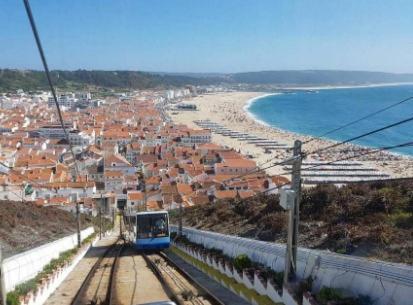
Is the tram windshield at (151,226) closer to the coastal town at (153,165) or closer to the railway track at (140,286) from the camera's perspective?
the railway track at (140,286)

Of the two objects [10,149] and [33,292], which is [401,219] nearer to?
[33,292]

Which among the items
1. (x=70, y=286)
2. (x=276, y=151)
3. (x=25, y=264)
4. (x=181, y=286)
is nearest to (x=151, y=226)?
(x=70, y=286)

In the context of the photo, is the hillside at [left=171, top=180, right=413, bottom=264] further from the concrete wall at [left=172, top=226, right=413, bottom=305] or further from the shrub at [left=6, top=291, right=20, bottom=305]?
the shrub at [left=6, top=291, right=20, bottom=305]

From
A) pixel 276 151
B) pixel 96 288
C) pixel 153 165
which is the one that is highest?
pixel 96 288

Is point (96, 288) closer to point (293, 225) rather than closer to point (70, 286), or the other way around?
point (70, 286)

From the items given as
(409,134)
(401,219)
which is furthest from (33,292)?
(409,134)

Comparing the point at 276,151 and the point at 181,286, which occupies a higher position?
the point at 181,286
